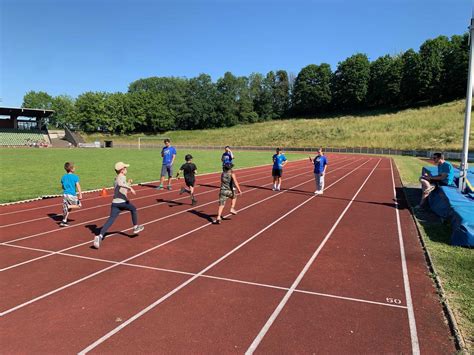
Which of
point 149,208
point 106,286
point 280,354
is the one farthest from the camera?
point 149,208

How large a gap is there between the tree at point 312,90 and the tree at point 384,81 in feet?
38.8

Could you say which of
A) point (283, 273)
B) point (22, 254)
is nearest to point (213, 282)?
point (283, 273)

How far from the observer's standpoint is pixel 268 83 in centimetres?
11831

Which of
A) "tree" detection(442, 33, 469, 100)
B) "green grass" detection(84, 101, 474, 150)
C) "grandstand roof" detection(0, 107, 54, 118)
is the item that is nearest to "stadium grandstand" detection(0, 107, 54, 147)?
"grandstand roof" detection(0, 107, 54, 118)

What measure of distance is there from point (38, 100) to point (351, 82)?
104 metres

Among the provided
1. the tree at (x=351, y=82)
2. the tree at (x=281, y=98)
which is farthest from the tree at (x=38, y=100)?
the tree at (x=351, y=82)

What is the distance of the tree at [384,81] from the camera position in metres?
88.2

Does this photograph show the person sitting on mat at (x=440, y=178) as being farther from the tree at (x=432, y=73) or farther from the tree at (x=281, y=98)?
the tree at (x=281, y=98)

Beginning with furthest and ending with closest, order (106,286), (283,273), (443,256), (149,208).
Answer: (149,208)
(443,256)
(283,273)
(106,286)

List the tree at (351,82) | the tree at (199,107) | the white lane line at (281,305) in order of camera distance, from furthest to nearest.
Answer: the tree at (199,107) < the tree at (351,82) < the white lane line at (281,305)

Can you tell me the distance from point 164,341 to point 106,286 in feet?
5.81

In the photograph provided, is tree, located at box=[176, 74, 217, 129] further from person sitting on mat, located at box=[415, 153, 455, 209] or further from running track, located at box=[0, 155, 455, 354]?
running track, located at box=[0, 155, 455, 354]

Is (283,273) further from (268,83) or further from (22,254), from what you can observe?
(268,83)

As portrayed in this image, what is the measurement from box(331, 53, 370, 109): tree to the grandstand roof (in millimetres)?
72730
